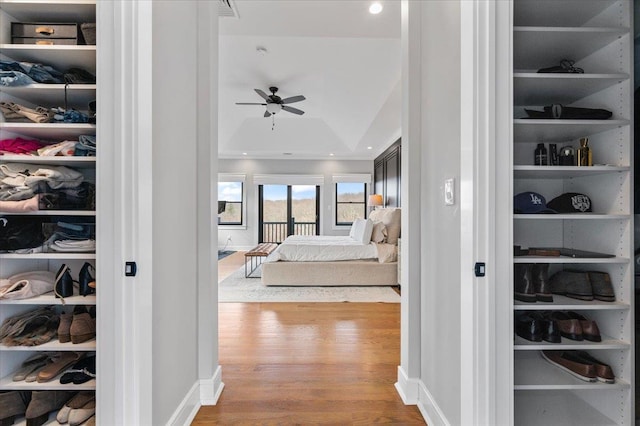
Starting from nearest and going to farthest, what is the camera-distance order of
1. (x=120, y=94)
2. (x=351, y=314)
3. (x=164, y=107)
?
(x=120, y=94), (x=164, y=107), (x=351, y=314)

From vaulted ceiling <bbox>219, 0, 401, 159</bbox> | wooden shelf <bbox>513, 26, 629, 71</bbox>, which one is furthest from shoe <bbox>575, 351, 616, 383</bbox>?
vaulted ceiling <bbox>219, 0, 401, 159</bbox>

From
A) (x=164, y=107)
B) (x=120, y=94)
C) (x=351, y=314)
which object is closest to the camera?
(x=120, y=94)

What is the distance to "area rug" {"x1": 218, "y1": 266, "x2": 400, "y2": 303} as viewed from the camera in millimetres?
3676

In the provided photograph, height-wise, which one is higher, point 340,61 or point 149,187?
point 340,61

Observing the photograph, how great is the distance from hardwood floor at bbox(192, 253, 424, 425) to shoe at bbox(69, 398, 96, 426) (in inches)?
20.3

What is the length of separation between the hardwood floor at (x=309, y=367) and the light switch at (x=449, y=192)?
1220 millimetres

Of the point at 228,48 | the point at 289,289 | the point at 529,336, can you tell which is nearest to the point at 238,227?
the point at 289,289

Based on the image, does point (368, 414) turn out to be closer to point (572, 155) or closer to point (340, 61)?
point (572, 155)

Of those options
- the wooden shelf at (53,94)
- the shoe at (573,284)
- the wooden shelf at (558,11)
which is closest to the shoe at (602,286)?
the shoe at (573,284)

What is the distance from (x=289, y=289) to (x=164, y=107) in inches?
127

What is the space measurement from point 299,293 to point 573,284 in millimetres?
3054

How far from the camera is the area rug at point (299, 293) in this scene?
3.68m

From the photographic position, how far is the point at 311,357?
88.7 inches

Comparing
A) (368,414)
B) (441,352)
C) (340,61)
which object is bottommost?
(368,414)
